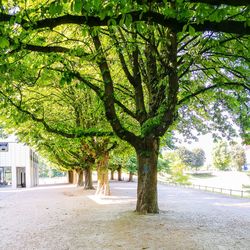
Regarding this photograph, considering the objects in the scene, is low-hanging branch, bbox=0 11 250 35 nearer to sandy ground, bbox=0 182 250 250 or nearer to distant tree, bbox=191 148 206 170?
sandy ground, bbox=0 182 250 250

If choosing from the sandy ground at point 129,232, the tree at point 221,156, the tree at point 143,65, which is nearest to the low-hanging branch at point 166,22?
the tree at point 143,65

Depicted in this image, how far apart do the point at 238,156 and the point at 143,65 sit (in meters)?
66.1

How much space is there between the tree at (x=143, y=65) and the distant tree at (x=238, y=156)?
59.3 metres

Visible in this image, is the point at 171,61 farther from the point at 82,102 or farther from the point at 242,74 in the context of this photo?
the point at 82,102

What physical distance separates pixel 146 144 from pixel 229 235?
14.9ft

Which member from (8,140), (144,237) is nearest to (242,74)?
(144,237)

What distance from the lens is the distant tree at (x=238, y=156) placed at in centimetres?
7325

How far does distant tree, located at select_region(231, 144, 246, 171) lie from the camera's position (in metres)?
73.2

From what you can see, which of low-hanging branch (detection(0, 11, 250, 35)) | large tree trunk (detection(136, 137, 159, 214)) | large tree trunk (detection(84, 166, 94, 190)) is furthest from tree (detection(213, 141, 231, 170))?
low-hanging branch (detection(0, 11, 250, 35))

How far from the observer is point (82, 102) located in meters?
18.2

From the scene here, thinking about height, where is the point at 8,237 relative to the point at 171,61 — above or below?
below

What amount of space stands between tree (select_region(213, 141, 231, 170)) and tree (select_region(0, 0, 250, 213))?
201 ft

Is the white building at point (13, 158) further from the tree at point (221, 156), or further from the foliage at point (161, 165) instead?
the tree at point (221, 156)

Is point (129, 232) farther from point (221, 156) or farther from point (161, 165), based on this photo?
point (221, 156)
